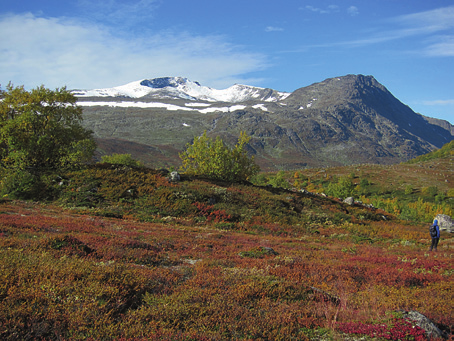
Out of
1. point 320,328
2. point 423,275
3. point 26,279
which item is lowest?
point 423,275

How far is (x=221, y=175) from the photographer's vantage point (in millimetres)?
45344

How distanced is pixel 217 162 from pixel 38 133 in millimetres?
24022

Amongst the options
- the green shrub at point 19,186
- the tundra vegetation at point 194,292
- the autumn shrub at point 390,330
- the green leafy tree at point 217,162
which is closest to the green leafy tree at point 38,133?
the green shrub at point 19,186

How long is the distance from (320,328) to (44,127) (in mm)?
36369

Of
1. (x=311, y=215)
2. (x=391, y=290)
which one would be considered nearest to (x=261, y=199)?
(x=311, y=215)

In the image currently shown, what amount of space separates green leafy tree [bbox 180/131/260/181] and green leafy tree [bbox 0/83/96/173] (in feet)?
55.8

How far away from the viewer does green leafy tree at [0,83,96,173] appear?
30641mm

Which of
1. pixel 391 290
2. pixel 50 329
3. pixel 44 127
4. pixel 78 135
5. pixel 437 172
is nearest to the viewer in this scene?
pixel 50 329

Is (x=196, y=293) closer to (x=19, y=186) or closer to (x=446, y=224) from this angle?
(x=19, y=186)

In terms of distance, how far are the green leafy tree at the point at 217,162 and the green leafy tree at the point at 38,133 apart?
55.8ft

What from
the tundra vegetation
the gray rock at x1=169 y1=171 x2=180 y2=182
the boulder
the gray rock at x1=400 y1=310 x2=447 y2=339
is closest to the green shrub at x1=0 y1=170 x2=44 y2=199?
the tundra vegetation

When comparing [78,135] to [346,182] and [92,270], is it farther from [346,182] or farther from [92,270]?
[346,182]

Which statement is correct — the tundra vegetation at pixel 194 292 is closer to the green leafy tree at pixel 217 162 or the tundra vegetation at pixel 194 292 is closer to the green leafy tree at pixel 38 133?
the green leafy tree at pixel 38 133

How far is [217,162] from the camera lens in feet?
149
